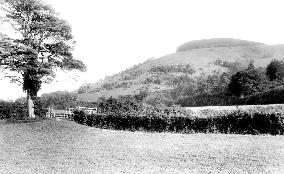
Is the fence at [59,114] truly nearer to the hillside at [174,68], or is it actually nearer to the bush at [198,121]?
the bush at [198,121]

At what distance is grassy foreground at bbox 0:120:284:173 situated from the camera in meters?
10.3

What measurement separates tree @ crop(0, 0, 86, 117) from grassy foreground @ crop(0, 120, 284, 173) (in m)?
12.9

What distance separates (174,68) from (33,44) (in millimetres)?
83204

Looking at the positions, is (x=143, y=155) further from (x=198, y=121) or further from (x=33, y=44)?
(x=33, y=44)

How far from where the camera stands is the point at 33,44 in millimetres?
30703

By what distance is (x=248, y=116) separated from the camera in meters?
19.7

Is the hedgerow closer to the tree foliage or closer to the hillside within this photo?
the tree foliage

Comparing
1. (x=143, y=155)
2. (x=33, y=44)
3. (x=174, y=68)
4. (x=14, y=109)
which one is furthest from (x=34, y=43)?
(x=174, y=68)

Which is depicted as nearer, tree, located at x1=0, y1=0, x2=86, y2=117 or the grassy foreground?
the grassy foreground

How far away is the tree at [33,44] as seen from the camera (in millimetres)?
29362

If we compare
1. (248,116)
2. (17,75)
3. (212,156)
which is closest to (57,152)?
(212,156)

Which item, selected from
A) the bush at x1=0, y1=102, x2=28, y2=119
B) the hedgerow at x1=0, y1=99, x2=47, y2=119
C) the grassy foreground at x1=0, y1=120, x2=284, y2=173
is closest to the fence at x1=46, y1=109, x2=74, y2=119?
the hedgerow at x1=0, y1=99, x2=47, y2=119

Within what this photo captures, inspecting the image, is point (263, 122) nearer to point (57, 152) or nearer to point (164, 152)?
point (164, 152)

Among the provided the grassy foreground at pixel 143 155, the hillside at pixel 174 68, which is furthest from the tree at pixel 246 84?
the grassy foreground at pixel 143 155
